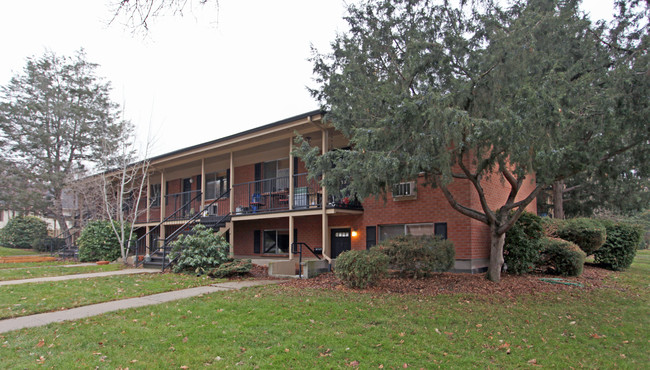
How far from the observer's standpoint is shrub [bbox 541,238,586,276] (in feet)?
36.4

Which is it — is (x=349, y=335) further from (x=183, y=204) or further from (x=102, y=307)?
(x=183, y=204)

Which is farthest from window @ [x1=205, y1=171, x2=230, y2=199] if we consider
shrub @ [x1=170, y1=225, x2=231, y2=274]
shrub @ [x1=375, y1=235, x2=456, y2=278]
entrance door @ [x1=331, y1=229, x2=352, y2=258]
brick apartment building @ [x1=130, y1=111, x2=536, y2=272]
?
shrub @ [x1=375, y1=235, x2=456, y2=278]

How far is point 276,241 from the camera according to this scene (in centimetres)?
1634

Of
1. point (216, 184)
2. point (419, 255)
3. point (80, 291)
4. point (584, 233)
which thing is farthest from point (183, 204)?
point (584, 233)

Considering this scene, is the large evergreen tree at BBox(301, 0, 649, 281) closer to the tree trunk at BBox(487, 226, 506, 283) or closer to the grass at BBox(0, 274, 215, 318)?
the tree trunk at BBox(487, 226, 506, 283)

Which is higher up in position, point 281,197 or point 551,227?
point 281,197

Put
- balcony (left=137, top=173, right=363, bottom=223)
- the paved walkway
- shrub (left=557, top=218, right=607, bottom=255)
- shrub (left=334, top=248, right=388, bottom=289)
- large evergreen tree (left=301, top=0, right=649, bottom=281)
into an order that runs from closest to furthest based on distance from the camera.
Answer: the paved walkway
large evergreen tree (left=301, top=0, right=649, bottom=281)
shrub (left=334, top=248, right=388, bottom=289)
shrub (left=557, top=218, right=607, bottom=255)
balcony (left=137, top=173, right=363, bottom=223)

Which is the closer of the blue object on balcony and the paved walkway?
the paved walkway

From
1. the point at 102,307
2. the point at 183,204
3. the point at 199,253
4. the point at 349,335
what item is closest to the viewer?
the point at 349,335

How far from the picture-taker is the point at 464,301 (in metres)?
7.64

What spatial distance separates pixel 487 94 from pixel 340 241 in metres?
7.91

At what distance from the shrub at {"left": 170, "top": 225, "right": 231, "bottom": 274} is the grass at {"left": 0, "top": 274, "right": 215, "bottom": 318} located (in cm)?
68

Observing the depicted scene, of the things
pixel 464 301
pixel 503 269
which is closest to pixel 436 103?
pixel 464 301

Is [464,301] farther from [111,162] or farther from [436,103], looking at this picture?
[111,162]
